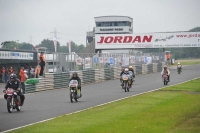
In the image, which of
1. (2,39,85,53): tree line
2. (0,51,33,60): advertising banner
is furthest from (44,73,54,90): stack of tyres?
(2,39,85,53): tree line

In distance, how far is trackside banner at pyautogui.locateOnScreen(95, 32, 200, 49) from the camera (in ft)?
244

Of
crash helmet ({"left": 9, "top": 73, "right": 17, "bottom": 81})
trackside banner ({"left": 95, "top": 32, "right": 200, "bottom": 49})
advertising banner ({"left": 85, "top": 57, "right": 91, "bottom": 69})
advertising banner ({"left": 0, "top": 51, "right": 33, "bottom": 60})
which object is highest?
trackside banner ({"left": 95, "top": 32, "right": 200, "bottom": 49})

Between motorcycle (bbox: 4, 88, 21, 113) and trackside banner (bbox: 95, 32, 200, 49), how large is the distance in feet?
186

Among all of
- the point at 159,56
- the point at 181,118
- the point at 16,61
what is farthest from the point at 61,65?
the point at 159,56

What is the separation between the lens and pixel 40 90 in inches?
1321

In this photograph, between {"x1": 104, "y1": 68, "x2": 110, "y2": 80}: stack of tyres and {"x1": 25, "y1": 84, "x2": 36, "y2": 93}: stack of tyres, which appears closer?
{"x1": 25, "y1": 84, "x2": 36, "y2": 93}: stack of tyres

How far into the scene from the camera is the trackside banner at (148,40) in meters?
74.4

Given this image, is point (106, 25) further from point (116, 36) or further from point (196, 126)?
point (196, 126)

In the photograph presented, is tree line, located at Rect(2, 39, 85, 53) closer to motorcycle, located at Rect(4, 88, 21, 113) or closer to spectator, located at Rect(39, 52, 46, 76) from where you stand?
spectator, located at Rect(39, 52, 46, 76)

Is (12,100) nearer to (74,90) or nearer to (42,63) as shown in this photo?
(74,90)

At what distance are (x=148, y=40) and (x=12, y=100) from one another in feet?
190

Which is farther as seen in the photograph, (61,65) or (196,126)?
(61,65)

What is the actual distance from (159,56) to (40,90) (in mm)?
40207

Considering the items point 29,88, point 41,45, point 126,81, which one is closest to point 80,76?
point 29,88
